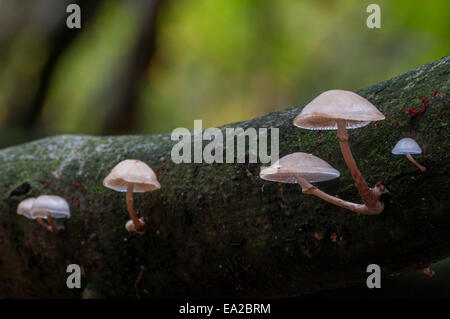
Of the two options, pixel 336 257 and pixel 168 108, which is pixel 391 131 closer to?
pixel 336 257

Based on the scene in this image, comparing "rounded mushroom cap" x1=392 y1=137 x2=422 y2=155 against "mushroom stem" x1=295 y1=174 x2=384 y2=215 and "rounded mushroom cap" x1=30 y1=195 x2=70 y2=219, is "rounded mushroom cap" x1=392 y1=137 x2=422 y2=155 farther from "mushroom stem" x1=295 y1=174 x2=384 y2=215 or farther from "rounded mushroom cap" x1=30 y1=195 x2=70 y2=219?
"rounded mushroom cap" x1=30 y1=195 x2=70 y2=219

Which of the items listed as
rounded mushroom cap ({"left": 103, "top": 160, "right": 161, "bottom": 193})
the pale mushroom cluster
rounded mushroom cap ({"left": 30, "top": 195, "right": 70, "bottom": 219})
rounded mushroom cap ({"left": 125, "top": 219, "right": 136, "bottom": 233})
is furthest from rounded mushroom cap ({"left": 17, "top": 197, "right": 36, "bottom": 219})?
the pale mushroom cluster

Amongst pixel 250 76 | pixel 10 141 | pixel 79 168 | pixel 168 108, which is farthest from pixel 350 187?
pixel 168 108

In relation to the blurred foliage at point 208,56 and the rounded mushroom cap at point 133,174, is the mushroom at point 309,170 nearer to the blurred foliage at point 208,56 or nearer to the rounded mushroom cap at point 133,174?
the rounded mushroom cap at point 133,174

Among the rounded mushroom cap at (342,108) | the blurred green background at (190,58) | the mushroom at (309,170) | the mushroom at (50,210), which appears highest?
the blurred green background at (190,58)

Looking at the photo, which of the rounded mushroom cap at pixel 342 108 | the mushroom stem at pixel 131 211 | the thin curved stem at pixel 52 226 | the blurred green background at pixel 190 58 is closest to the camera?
the rounded mushroom cap at pixel 342 108

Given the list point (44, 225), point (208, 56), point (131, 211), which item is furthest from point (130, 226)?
point (208, 56)

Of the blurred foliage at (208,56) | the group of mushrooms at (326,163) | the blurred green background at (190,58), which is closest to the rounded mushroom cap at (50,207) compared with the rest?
the group of mushrooms at (326,163)

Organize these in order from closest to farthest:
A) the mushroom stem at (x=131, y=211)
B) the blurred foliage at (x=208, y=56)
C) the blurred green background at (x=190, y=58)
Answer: the mushroom stem at (x=131, y=211) < the blurred green background at (x=190, y=58) < the blurred foliage at (x=208, y=56)
